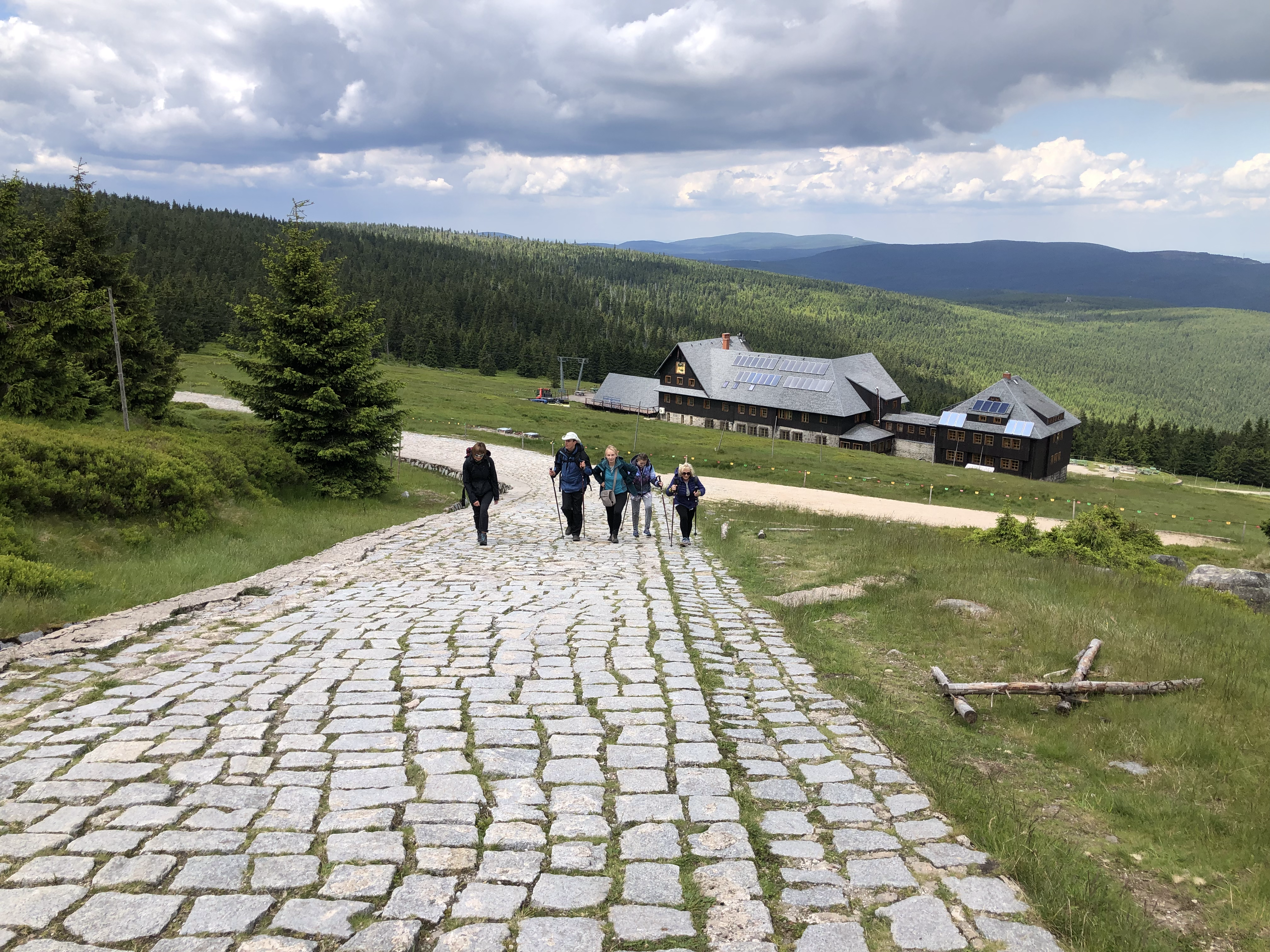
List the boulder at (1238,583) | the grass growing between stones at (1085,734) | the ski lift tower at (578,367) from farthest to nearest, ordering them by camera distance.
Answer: the ski lift tower at (578,367)
the boulder at (1238,583)
the grass growing between stones at (1085,734)

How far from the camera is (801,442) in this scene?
3066 inches

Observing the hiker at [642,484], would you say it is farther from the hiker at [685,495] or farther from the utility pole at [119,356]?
the utility pole at [119,356]

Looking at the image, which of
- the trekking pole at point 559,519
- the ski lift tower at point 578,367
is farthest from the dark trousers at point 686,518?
the ski lift tower at point 578,367

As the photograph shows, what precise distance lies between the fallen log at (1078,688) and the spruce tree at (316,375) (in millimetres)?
17276

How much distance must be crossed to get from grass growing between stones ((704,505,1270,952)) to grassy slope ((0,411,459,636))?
7688 millimetres

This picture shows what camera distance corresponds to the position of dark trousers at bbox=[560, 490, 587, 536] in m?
16.2

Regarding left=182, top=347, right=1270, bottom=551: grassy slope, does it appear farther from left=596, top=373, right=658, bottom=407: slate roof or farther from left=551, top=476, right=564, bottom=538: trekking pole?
left=551, top=476, right=564, bottom=538: trekking pole

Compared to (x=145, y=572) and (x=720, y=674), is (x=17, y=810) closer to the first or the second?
(x=720, y=674)

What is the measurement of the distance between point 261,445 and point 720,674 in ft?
52.6

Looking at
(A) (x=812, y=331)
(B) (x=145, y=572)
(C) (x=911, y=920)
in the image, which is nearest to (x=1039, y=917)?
(C) (x=911, y=920)

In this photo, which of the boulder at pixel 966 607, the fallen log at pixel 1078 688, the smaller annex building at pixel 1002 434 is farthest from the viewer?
the smaller annex building at pixel 1002 434

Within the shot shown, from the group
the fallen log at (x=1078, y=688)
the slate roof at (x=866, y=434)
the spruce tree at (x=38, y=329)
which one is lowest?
the slate roof at (x=866, y=434)

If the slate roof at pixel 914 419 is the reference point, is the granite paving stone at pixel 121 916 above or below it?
above

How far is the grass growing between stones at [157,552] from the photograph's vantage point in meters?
8.78
